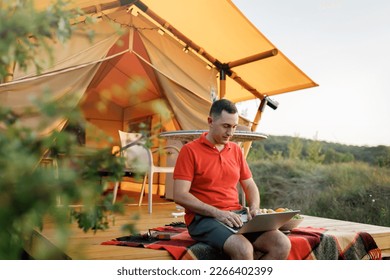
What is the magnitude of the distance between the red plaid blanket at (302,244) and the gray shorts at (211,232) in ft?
0.22

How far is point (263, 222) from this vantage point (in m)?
1.88

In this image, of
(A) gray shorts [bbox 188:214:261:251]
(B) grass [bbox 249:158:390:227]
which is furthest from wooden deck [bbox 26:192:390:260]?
(B) grass [bbox 249:158:390:227]

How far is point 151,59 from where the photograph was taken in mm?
4730

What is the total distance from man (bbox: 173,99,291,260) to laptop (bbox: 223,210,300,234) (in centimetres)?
3

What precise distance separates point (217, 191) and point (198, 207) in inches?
6.4

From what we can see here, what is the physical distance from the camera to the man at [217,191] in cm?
193

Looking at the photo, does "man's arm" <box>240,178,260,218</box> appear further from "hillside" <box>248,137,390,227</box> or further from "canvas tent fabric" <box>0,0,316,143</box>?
"hillside" <box>248,137,390,227</box>

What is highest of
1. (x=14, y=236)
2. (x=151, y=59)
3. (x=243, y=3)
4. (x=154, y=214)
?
(x=243, y=3)

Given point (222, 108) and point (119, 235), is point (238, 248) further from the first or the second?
point (119, 235)

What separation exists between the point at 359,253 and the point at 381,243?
0.96 feet

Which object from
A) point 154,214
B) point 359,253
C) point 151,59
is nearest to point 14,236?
point 359,253

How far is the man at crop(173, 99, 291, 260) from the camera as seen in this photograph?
1932mm

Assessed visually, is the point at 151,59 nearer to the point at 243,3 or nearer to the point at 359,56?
the point at 243,3

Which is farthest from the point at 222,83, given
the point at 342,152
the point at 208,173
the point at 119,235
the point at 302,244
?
the point at 342,152
